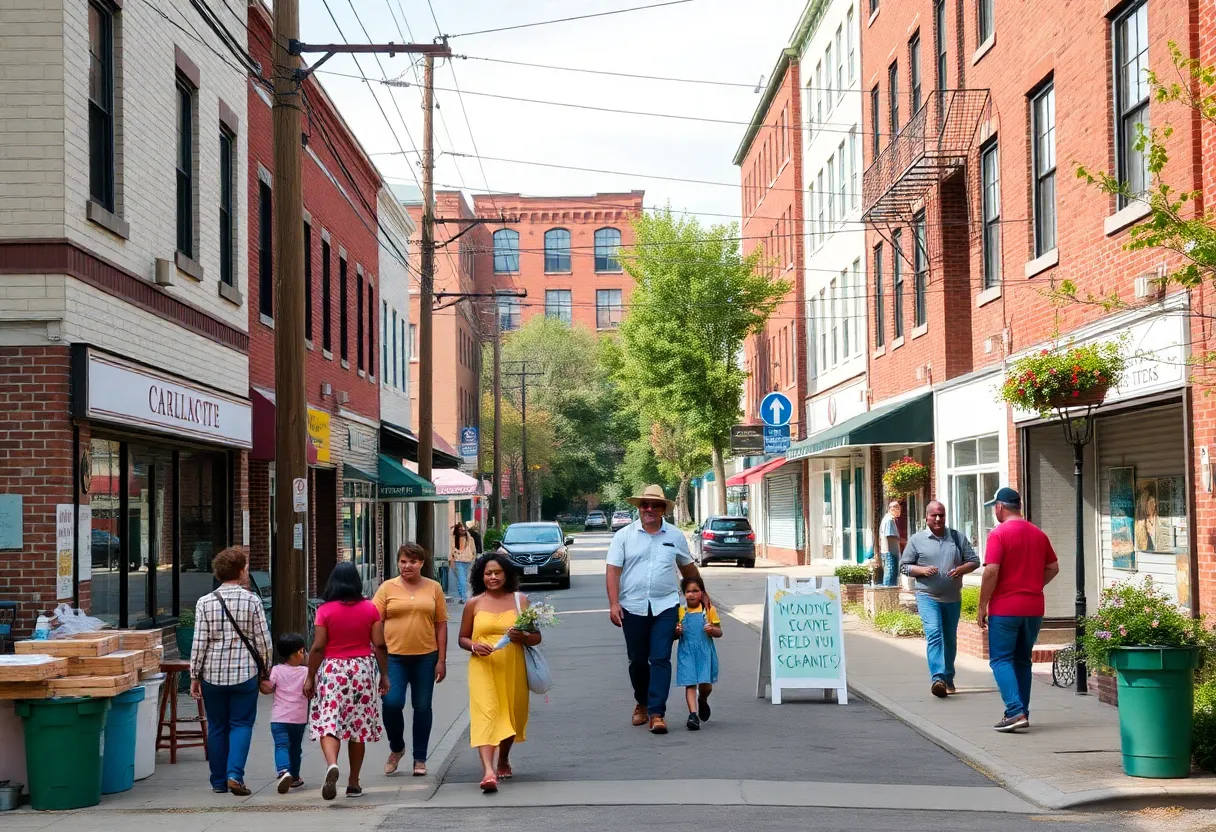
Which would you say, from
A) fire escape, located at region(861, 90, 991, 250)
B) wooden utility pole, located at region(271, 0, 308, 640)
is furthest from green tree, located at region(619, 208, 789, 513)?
wooden utility pole, located at region(271, 0, 308, 640)

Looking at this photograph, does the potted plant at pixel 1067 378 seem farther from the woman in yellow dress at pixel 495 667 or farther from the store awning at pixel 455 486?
the store awning at pixel 455 486

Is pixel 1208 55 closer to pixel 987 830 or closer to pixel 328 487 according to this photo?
pixel 987 830

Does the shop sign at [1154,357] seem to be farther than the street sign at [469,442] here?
No

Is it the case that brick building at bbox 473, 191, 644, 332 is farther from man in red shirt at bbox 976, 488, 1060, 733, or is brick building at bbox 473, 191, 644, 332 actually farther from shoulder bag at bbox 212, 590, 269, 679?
shoulder bag at bbox 212, 590, 269, 679

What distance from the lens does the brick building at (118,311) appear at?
39.0ft

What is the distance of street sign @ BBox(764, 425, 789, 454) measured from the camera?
30609mm

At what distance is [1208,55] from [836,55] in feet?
77.7

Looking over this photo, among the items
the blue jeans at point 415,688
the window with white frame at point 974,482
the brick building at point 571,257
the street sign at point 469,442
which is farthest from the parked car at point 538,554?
the brick building at point 571,257

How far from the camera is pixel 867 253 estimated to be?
3084 cm

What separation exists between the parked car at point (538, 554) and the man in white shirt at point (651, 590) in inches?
829

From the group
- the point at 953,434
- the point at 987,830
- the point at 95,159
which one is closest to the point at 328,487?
the point at 953,434

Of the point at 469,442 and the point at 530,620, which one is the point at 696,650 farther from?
the point at 469,442

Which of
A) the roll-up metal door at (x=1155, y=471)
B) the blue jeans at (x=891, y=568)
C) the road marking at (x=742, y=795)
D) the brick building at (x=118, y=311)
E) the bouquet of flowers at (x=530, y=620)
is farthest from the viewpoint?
the blue jeans at (x=891, y=568)

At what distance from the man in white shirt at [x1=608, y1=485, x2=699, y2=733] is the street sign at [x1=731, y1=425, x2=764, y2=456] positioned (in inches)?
1042
